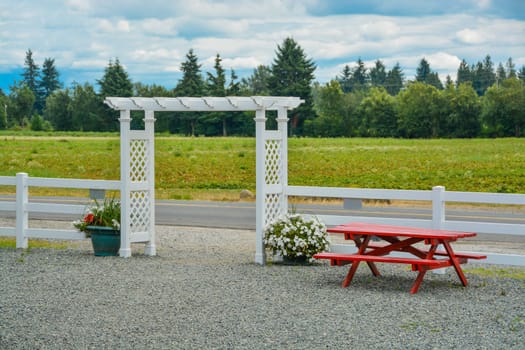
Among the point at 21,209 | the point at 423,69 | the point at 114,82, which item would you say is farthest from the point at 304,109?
the point at 423,69

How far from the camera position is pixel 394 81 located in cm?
16288

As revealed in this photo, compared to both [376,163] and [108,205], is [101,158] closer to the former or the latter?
[376,163]

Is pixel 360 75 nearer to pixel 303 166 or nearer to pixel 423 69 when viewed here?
pixel 423 69

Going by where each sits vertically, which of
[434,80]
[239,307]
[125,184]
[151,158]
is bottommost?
[239,307]

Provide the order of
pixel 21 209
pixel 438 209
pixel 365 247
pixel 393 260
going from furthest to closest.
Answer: pixel 21 209 → pixel 438 209 → pixel 365 247 → pixel 393 260

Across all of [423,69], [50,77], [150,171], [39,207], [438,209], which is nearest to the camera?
[438,209]

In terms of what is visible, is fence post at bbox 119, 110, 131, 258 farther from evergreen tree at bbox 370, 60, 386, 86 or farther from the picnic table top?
evergreen tree at bbox 370, 60, 386, 86

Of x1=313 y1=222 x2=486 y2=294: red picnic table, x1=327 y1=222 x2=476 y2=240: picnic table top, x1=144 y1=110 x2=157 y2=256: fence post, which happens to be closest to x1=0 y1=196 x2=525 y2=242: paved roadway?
x1=144 y1=110 x2=157 y2=256: fence post

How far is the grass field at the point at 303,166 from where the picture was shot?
116ft

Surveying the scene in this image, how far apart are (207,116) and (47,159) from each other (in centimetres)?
3891

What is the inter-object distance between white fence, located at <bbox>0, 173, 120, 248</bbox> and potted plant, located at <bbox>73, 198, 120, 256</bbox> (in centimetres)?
27

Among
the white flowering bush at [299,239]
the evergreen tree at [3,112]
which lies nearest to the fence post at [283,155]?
the white flowering bush at [299,239]

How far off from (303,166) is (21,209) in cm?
3245

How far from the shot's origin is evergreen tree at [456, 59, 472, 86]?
15288 centimetres
